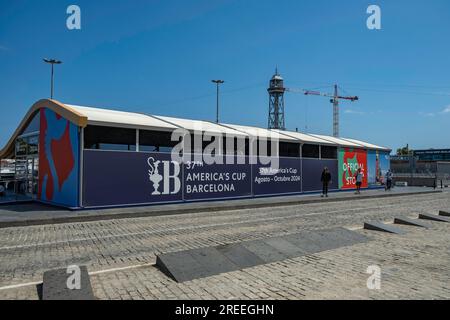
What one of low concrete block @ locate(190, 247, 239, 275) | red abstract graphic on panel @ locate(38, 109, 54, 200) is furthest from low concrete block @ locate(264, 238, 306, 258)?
red abstract graphic on panel @ locate(38, 109, 54, 200)

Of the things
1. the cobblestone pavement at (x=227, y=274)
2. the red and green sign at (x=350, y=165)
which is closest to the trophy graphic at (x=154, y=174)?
the cobblestone pavement at (x=227, y=274)

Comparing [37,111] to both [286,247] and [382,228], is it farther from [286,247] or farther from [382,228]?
[382,228]

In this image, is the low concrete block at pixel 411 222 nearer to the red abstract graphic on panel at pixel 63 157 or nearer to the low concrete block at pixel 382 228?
the low concrete block at pixel 382 228

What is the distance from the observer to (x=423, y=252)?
25.9 ft

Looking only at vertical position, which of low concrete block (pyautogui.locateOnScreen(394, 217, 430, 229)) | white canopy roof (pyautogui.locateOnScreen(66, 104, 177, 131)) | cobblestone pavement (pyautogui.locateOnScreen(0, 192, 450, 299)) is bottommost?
cobblestone pavement (pyautogui.locateOnScreen(0, 192, 450, 299))

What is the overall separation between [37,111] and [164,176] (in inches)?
324

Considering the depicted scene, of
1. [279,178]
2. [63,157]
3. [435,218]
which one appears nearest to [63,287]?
[435,218]

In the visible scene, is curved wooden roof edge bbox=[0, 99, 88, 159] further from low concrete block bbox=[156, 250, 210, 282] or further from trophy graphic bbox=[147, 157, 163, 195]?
low concrete block bbox=[156, 250, 210, 282]

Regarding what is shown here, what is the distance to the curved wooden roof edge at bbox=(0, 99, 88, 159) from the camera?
51.8 feet

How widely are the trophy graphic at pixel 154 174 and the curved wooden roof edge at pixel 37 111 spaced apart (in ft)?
12.0

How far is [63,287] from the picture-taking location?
509 centimetres

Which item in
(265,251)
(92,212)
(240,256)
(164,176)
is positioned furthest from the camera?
(164,176)

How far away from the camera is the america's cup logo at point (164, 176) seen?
1803 centimetres

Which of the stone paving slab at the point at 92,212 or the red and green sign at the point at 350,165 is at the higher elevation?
the red and green sign at the point at 350,165
